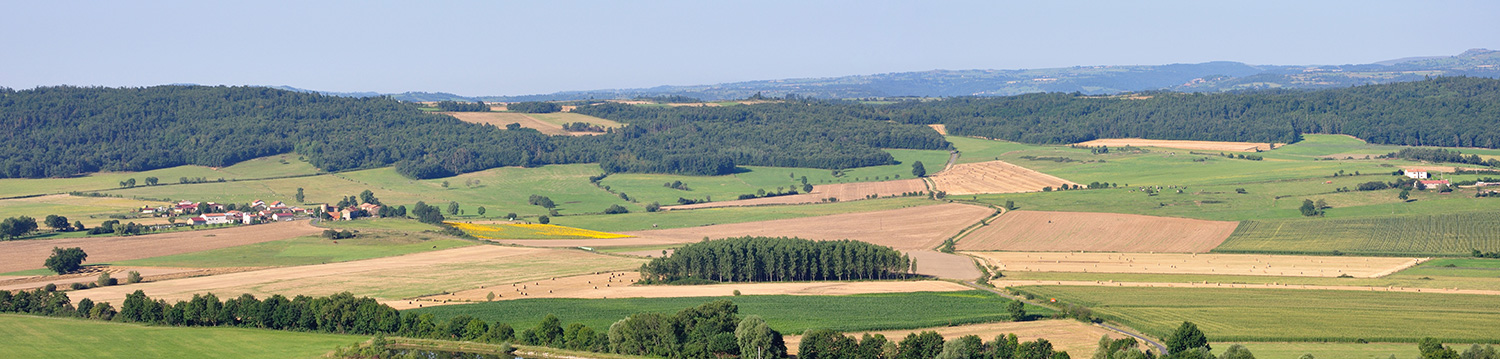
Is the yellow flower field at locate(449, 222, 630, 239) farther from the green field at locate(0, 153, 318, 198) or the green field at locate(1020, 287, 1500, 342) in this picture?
the green field at locate(0, 153, 318, 198)

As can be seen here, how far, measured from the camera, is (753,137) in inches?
6467

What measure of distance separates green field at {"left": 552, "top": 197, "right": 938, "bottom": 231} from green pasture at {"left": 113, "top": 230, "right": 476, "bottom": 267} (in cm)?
1720

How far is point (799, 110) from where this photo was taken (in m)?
182

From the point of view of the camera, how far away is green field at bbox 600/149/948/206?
12531 centimetres

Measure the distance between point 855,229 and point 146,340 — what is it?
179ft

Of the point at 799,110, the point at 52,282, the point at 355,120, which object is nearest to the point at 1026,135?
the point at 799,110

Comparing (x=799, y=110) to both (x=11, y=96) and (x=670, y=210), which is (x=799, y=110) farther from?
(x=11, y=96)

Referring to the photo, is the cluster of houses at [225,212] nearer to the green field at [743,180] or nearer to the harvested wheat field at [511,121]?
the green field at [743,180]

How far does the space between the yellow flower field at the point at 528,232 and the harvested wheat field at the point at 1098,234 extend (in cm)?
2967

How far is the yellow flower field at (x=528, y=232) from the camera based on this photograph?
304 feet

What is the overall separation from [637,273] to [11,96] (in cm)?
12081

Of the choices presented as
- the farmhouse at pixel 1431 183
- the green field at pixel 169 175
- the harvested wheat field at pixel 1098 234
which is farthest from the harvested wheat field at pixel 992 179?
the green field at pixel 169 175

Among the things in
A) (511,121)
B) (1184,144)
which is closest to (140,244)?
(511,121)

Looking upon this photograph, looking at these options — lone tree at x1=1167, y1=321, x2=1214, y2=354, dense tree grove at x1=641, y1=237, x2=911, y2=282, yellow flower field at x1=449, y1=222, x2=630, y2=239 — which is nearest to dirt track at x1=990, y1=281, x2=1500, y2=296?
dense tree grove at x1=641, y1=237, x2=911, y2=282
